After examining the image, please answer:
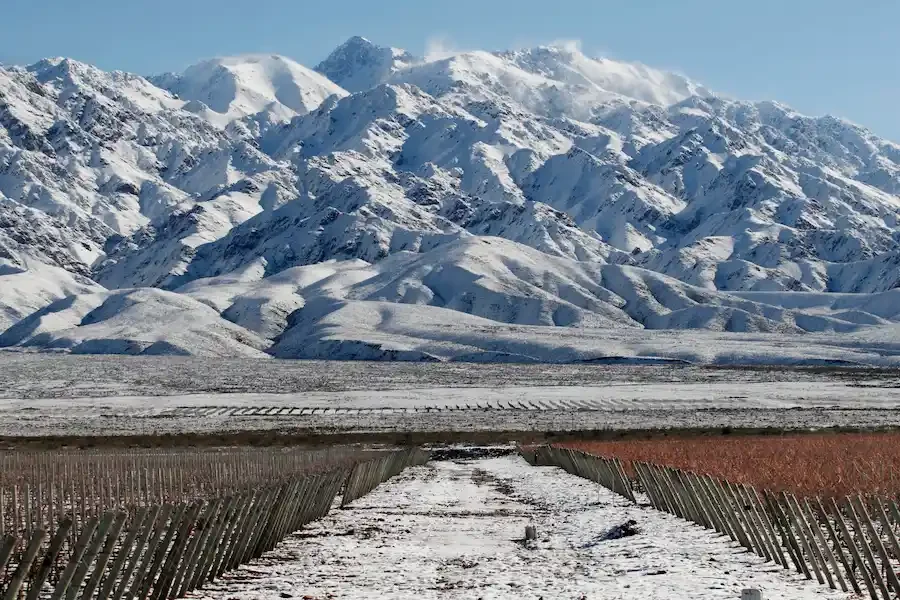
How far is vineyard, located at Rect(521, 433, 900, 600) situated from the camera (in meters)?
14.0

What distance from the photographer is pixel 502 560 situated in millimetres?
18547

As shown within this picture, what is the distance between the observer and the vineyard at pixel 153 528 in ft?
36.3

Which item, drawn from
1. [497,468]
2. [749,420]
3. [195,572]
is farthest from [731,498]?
[749,420]

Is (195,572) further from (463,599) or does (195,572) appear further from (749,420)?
(749,420)

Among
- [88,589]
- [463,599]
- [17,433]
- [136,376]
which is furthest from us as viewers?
[136,376]

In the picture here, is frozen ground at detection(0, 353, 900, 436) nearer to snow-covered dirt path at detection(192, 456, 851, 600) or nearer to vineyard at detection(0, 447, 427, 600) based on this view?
vineyard at detection(0, 447, 427, 600)

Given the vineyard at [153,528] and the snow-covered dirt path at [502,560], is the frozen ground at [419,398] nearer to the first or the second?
the vineyard at [153,528]

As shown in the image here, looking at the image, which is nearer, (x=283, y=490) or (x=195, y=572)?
(x=195, y=572)

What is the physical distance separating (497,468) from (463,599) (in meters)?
35.4

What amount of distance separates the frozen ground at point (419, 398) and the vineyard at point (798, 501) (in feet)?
148

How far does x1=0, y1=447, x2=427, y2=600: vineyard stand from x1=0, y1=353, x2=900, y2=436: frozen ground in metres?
44.4

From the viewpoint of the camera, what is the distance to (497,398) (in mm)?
113375

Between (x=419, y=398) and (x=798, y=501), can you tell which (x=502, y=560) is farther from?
(x=419, y=398)

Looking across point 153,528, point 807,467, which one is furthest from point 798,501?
point 153,528
